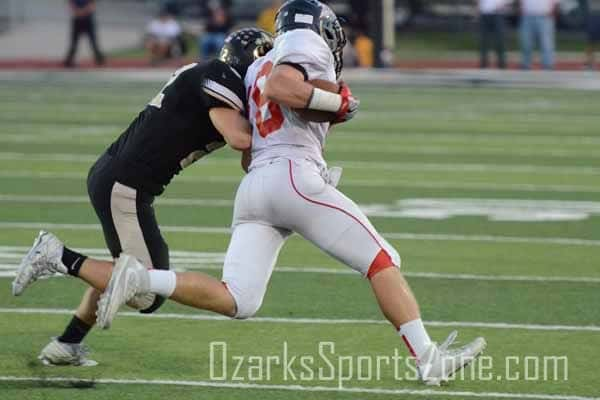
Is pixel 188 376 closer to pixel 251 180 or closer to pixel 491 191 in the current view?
pixel 251 180

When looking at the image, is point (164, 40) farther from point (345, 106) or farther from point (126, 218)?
point (345, 106)

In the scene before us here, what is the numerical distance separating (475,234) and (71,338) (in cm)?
424

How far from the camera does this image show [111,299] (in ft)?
18.9

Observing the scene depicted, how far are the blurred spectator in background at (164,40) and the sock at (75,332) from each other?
2253 centimetres

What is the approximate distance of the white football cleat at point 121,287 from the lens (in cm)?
575

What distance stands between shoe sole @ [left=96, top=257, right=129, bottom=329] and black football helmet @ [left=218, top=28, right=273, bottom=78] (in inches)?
36.1

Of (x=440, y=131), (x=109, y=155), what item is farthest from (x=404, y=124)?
(x=109, y=155)

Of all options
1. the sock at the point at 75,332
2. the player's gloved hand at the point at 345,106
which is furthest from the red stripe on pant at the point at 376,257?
the sock at the point at 75,332

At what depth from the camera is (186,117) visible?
243 inches

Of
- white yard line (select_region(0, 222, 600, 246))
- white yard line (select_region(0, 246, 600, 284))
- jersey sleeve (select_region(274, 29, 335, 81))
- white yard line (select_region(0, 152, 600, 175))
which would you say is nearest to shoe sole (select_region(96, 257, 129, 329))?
jersey sleeve (select_region(274, 29, 335, 81))

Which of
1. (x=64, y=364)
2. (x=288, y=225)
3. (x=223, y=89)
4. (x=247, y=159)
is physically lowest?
(x=64, y=364)

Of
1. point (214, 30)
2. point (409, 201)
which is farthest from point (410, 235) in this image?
point (214, 30)

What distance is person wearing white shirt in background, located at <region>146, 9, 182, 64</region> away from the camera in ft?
94.4

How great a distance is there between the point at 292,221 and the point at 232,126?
435mm
